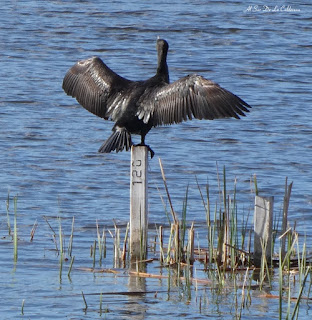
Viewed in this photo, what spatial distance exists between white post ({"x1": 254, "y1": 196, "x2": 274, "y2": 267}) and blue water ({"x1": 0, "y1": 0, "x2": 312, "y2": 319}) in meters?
0.95

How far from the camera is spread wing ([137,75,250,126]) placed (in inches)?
283

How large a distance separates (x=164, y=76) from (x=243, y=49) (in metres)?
11.3

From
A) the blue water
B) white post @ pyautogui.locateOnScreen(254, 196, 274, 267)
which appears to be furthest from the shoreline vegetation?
the blue water

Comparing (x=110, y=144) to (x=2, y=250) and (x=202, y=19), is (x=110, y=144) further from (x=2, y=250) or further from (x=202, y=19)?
(x=202, y=19)

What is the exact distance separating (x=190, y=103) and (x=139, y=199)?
82cm

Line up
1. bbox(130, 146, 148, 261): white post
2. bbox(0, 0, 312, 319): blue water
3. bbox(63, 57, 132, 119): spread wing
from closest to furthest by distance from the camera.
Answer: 1. bbox(130, 146, 148, 261): white post
2. bbox(63, 57, 132, 119): spread wing
3. bbox(0, 0, 312, 319): blue water

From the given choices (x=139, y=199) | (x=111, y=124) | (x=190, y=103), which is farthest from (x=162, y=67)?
(x=111, y=124)

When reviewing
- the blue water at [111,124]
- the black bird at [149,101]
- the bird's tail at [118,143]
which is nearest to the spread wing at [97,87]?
the black bird at [149,101]

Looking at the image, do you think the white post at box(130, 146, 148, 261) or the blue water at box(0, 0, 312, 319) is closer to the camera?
the white post at box(130, 146, 148, 261)

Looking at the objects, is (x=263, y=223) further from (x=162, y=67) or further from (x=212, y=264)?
(x=162, y=67)

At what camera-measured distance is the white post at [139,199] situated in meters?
7.16

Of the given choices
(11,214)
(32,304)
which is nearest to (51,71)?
(11,214)

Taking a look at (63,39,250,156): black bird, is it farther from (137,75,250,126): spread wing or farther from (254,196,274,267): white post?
(254,196,274,267): white post

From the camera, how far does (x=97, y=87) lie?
7922 millimetres
